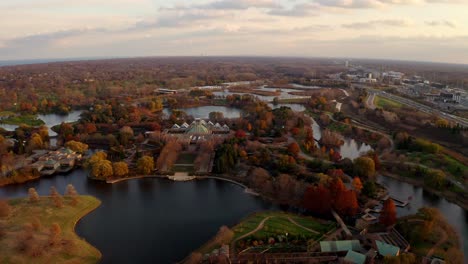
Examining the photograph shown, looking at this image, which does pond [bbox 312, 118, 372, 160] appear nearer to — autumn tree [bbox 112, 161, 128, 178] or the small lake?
the small lake

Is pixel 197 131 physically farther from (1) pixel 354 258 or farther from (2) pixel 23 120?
(2) pixel 23 120

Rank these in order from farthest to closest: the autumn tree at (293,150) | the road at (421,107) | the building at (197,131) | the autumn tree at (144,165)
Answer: the road at (421,107) < the building at (197,131) < the autumn tree at (293,150) < the autumn tree at (144,165)

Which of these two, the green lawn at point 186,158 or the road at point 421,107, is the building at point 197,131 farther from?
the road at point 421,107

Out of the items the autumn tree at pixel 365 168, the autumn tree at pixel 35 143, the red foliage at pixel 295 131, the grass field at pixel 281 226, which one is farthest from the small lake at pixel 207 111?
the grass field at pixel 281 226


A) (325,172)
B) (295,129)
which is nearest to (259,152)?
(325,172)

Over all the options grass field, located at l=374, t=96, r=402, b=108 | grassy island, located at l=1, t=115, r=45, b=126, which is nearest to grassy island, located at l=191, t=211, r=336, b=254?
grassy island, located at l=1, t=115, r=45, b=126

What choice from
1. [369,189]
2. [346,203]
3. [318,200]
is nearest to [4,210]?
[318,200]
